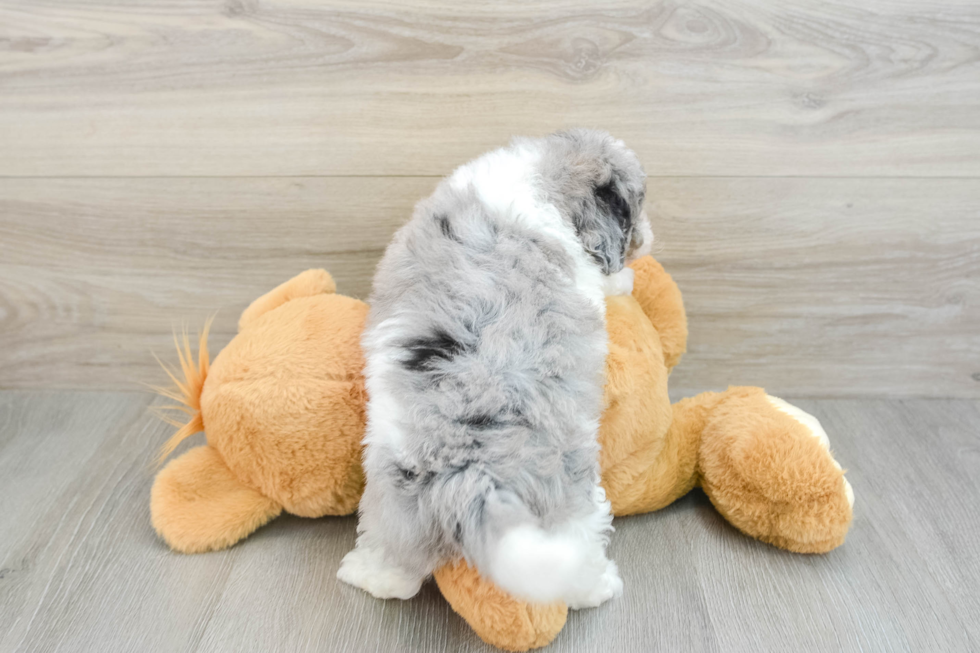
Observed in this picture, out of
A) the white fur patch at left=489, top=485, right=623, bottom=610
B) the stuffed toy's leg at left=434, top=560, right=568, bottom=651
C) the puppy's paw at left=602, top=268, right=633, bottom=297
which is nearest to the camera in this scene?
the white fur patch at left=489, top=485, right=623, bottom=610

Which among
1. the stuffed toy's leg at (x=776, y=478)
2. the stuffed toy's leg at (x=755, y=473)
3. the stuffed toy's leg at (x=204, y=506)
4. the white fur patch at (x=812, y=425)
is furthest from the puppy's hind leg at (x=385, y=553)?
the white fur patch at (x=812, y=425)

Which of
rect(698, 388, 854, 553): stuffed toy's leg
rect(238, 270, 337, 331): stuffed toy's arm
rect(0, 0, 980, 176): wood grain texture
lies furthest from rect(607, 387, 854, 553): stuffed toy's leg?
rect(238, 270, 337, 331): stuffed toy's arm

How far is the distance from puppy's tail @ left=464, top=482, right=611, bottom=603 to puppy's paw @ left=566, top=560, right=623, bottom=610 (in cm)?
14

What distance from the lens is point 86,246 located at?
105 cm

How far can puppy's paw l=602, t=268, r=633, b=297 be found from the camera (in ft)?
2.51

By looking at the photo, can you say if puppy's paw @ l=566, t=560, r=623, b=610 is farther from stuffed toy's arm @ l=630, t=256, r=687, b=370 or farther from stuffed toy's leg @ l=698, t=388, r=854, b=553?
stuffed toy's arm @ l=630, t=256, r=687, b=370

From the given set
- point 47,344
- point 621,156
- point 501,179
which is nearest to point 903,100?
point 621,156

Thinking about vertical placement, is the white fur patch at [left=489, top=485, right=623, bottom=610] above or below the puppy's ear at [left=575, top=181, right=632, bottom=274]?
below

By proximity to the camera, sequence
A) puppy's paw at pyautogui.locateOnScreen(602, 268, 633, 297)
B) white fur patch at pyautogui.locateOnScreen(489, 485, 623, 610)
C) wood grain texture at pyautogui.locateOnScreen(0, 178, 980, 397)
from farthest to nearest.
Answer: wood grain texture at pyautogui.locateOnScreen(0, 178, 980, 397), puppy's paw at pyautogui.locateOnScreen(602, 268, 633, 297), white fur patch at pyautogui.locateOnScreen(489, 485, 623, 610)

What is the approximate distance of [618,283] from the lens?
0.78m

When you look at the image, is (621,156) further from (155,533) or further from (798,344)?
(155,533)

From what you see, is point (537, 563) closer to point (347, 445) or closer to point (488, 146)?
point (347, 445)

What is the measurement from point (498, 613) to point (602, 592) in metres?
0.14

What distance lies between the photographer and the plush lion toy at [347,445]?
77cm
